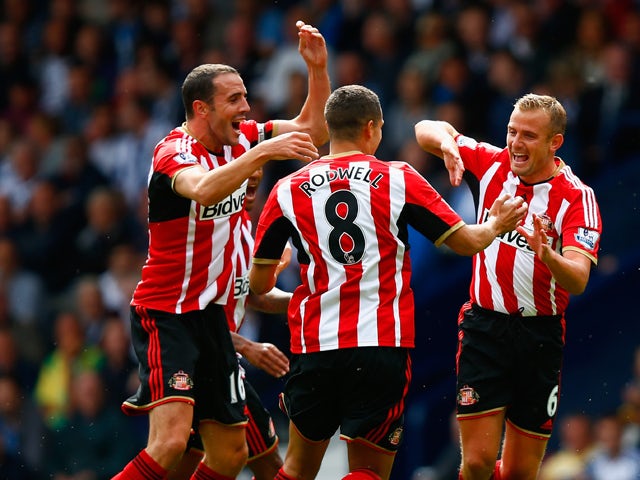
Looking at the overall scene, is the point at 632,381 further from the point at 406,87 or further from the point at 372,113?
the point at 372,113

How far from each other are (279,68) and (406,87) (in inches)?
77.4

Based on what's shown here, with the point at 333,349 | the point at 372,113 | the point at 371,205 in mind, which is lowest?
the point at 333,349

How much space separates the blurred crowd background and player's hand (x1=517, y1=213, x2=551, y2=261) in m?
3.58

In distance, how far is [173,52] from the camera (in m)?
14.6

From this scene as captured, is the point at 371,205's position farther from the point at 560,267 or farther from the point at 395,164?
the point at 560,267

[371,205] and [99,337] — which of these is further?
[99,337]

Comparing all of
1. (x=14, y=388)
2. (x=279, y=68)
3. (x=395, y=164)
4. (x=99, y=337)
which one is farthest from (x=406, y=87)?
(x=395, y=164)

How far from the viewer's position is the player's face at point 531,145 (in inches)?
273

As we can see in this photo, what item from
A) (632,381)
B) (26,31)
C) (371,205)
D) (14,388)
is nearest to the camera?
(371,205)

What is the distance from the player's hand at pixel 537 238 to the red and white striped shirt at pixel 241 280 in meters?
1.62

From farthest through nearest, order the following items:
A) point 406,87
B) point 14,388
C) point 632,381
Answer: point 14,388
point 406,87
point 632,381

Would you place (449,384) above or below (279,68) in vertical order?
below

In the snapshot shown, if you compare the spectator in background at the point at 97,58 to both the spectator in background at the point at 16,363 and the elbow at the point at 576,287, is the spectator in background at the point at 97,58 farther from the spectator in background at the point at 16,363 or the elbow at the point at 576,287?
the elbow at the point at 576,287

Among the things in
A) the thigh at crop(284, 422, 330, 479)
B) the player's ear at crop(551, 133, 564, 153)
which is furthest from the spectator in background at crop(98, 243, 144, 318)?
the player's ear at crop(551, 133, 564, 153)
